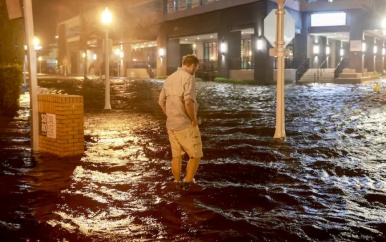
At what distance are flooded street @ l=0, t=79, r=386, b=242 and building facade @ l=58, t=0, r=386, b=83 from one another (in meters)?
24.9

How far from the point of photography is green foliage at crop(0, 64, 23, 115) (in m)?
16.9

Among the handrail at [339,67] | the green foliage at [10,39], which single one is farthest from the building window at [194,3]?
the green foliage at [10,39]

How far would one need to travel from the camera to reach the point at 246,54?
156 ft

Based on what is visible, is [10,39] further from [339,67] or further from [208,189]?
[339,67]

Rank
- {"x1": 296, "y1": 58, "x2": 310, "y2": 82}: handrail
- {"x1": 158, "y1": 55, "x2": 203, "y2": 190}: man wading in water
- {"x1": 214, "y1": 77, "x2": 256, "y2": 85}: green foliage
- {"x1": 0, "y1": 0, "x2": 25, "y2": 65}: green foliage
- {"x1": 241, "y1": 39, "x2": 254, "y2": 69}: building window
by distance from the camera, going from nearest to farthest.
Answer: {"x1": 158, "y1": 55, "x2": 203, "y2": 190}: man wading in water → {"x1": 0, "y1": 0, "x2": 25, "y2": 65}: green foliage → {"x1": 214, "y1": 77, "x2": 256, "y2": 85}: green foliage → {"x1": 296, "y1": 58, "x2": 310, "y2": 82}: handrail → {"x1": 241, "y1": 39, "x2": 254, "y2": 69}: building window

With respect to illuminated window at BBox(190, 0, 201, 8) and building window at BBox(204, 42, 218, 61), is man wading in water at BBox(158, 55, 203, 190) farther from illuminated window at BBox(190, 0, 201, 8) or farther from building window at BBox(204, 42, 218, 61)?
building window at BBox(204, 42, 218, 61)

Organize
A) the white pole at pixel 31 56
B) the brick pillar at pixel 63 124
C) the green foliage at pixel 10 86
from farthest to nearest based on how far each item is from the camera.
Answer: the green foliage at pixel 10 86
the white pole at pixel 31 56
the brick pillar at pixel 63 124

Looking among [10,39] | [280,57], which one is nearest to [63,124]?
[280,57]

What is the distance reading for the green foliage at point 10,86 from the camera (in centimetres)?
1691

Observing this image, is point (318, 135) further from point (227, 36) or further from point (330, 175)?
point (227, 36)

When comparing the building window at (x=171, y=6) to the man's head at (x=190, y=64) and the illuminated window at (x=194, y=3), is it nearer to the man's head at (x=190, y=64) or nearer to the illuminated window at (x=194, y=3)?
the illuminated window at (x=194, y=3)

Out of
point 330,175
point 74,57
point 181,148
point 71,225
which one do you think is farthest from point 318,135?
point 74,57

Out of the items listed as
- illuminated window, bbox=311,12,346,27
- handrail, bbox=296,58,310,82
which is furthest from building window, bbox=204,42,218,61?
handrail, bbox=296,58,310,82

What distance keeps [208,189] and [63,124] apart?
11.9 feet
